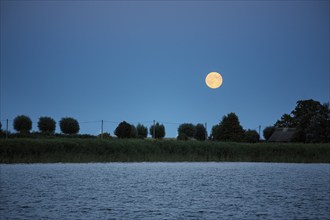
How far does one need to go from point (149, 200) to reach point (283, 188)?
506 inches

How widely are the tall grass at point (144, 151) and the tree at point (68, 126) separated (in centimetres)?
4602

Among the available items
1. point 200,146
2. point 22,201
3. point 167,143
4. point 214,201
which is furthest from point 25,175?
point 200,146

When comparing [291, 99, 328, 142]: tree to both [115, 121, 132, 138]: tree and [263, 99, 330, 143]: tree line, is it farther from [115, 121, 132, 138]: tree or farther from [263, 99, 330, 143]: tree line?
[115, 121, 132, 138]: tree

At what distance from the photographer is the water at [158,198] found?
72.8ft

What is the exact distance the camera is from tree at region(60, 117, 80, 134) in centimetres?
10450

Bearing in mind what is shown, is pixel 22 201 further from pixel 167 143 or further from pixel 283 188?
pixel 167 143

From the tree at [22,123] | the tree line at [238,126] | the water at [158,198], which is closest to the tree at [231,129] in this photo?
the tree line at [238,126]

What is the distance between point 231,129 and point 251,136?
46.8 feet

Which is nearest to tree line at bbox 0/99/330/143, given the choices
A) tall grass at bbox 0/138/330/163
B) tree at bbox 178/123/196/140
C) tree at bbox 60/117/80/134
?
tree at bbox 60/117/80/134

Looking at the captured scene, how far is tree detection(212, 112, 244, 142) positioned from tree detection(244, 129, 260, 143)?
929cm

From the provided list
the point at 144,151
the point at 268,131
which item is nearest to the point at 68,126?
the point at 144,151

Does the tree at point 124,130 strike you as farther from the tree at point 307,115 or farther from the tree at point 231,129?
the tree at point 307,115

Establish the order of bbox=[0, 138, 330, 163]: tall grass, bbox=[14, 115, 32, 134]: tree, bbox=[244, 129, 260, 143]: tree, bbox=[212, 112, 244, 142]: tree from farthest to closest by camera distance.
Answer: bbox=[244, 129, 260, 143]: tree, bbox=[212, 112, 244, 142]: tree, bbox=[14, 115, 32, 134]: tree, bbox=[0, 138, 330, 163]: tall grass

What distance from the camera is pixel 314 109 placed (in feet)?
373
